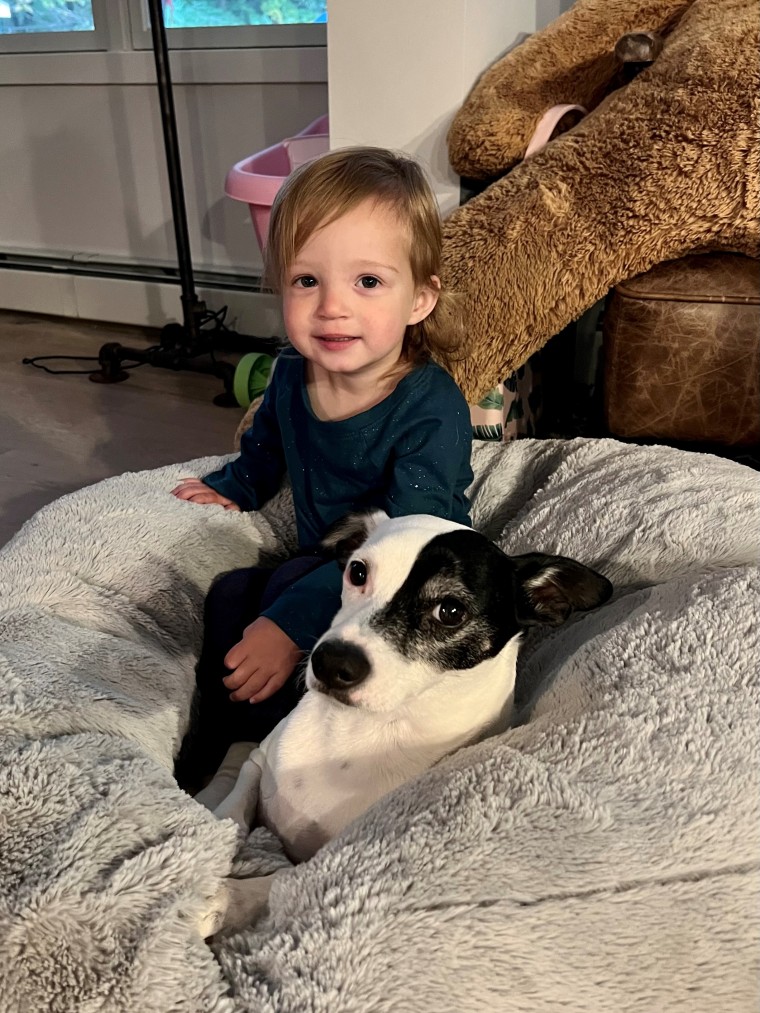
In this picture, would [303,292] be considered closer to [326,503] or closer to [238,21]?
[326,503]

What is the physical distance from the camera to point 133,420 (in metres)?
2.69

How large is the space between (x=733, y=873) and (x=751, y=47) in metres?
1.34

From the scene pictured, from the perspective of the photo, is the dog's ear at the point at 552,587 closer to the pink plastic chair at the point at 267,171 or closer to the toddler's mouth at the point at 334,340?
the toddler's mouth at the point at 334,340

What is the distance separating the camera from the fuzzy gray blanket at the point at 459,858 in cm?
70

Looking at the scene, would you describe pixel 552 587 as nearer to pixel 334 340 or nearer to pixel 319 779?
pixel 319 779

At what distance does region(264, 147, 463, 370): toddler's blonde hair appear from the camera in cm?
122

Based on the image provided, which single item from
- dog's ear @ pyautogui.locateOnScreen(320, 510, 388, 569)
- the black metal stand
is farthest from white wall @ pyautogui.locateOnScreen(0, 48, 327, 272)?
dog's ear @ pyautogui.locateOnScreen(320, 510, 388, 569)

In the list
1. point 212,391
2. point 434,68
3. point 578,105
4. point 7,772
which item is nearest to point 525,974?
point 7,772

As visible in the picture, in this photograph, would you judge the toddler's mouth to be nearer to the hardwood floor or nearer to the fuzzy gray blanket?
the fuzzy gray blanket

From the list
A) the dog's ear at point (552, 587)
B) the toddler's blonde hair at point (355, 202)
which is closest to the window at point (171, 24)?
the toddler's blonde hair at point (355, 202)

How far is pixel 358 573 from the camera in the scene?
0.97 meters

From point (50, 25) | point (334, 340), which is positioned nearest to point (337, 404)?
point (334, 340)

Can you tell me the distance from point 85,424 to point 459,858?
7.25ft

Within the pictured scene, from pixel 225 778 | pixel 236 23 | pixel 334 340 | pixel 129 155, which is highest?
pixel 236 23
